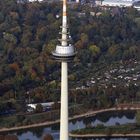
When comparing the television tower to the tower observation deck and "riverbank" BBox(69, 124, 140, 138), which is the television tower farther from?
"riverbank" BBox(69, 124, 140, 138)

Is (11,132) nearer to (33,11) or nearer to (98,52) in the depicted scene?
(98,52)

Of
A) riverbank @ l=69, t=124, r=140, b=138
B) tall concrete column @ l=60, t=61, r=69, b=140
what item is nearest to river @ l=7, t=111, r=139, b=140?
riverbank @ l=69, t=124, r=140, b=138

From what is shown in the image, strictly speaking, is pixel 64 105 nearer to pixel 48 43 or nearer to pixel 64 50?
pixel 64 50

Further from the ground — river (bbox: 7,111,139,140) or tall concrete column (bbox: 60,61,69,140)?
tall concrete column (bbox: 60,61,69,140)

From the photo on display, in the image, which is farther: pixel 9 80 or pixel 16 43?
pixel 16 43

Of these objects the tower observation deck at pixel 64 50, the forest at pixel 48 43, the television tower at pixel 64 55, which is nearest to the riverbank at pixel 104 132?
the forest at pixel 48 43

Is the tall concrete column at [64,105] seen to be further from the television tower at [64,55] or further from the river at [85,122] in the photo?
the river at [85,122]

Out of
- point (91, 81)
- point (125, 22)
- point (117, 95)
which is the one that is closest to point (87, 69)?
point (91, 81)
